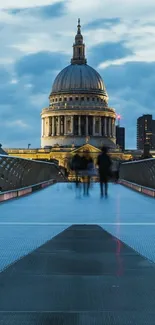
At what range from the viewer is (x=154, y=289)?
6.40 m

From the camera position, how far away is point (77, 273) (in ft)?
23.9

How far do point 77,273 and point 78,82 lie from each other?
597 feet

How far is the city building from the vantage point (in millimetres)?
184875

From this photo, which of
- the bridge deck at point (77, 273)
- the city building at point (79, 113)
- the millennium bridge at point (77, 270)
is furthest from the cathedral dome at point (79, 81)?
the bridge deck at point (77, 273)

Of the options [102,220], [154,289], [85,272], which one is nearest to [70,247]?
[85,272]

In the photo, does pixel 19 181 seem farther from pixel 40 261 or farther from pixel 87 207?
pixel 40 261

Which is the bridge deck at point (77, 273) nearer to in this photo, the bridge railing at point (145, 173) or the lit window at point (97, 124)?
the bridge railing at point (145, 173)

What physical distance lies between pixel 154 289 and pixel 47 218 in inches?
340

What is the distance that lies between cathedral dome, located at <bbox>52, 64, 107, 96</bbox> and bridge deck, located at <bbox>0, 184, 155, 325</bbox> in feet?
576

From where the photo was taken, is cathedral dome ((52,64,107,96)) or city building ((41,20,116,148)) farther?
cathedral dome ((52,64,107,96))

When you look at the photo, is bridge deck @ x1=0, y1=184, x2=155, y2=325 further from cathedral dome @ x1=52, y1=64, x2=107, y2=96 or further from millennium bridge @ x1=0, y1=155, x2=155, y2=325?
cathedral dome @ x1=52, y1=64, x2=107, y2=96

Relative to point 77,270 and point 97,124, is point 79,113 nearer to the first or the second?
point 97,124

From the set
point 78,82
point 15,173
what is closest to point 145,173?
point 15,173

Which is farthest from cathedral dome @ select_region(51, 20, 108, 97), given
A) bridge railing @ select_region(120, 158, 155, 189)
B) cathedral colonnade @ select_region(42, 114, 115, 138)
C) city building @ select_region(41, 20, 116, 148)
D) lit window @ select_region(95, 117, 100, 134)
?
bridge railing @ select_region(120, 158, 155, 189)
